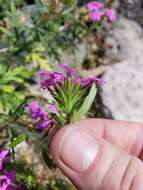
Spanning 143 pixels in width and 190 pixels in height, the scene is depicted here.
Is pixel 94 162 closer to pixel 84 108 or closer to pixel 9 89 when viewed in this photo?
pixel 84 108

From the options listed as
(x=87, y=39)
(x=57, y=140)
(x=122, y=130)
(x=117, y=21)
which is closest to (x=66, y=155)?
(x=57, y=140)

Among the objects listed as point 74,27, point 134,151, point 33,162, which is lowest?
point 33,162

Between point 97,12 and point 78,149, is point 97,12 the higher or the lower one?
the higher one

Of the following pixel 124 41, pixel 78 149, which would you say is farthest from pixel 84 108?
pixel 124 41

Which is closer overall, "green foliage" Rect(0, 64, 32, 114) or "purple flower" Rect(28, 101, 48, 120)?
"purple flower" Rect(28, 101, 48, 120)

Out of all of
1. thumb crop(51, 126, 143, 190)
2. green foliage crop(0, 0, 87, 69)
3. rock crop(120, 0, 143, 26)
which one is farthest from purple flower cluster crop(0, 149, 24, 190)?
rock crop(120, 0, 143, 26)

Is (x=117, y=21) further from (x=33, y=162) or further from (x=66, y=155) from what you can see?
(x=66, y=155)

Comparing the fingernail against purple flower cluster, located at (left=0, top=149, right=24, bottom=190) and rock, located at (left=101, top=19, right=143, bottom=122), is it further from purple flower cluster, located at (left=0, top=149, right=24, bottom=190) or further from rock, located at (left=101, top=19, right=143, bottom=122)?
rock, located at (left=101, top=19, right=143, bottom=122)
